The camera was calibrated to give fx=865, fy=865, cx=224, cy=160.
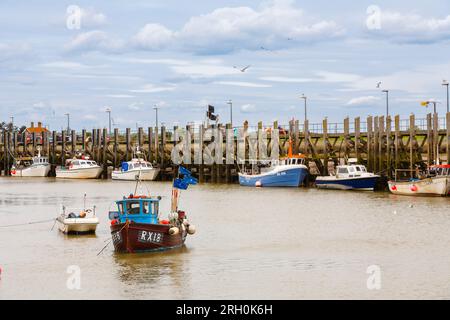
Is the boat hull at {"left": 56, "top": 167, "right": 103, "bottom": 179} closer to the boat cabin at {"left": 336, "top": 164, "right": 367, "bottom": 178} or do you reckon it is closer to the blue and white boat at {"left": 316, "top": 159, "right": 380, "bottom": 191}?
the blue and white boat at {"left": 316, "top": 159, "right": 380, "bottom": 191}

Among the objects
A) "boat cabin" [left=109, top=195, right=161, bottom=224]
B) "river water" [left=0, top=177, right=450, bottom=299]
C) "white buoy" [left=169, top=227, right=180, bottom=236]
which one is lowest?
"river water" [left=0, top=177, right=450, bottom=299]

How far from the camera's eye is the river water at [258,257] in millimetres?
26031

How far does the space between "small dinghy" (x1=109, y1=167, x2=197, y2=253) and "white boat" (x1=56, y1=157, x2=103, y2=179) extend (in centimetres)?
6511

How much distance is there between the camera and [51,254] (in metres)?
33.6

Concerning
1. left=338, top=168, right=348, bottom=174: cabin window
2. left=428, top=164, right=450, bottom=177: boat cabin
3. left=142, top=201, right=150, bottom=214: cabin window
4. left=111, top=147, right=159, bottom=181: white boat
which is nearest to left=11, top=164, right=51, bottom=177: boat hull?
left=111, top=147, right=159, bottom=181: white boat

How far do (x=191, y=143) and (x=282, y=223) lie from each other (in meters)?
47.4

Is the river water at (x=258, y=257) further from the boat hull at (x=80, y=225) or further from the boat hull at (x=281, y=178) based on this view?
the boat hull at (x=281, y=178)

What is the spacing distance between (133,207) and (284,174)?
137 feet

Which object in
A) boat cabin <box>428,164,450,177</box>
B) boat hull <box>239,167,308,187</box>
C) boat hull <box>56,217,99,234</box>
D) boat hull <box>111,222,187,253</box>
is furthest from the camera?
boat hull <box>239,167,308,187</box>

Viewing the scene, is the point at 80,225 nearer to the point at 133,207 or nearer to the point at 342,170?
the point at 133,207

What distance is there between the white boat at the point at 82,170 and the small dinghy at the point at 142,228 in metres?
65.1

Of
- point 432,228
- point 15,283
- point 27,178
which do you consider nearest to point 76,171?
point 27,178

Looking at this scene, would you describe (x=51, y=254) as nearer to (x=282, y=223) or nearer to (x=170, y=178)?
(x=282, y=223)

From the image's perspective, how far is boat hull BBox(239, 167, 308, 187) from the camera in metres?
73.4
